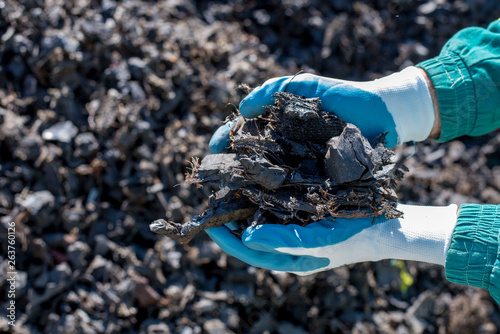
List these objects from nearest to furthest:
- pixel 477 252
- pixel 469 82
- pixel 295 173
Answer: pixel 477 252 < pixel 295 173 < pixel 469 82

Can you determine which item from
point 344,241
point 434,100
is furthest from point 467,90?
point 344,241

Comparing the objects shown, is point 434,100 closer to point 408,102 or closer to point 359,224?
point 408,102

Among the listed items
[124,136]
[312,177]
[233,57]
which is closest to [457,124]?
[312,177]

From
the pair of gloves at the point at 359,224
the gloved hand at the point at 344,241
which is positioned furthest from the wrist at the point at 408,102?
the gloved hand at the point at 344,241

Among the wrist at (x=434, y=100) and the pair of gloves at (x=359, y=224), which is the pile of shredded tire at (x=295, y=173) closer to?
the pair of gloves at (x=359, y=224)

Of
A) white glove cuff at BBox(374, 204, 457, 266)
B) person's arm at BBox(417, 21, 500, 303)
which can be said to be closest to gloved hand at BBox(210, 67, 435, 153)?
person's arm at BBox(417, 21, 500, 303)
